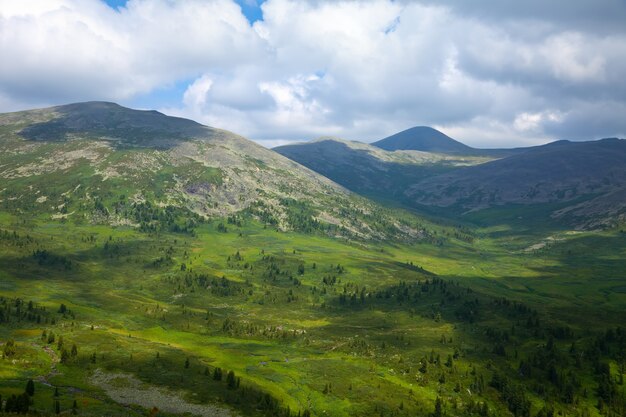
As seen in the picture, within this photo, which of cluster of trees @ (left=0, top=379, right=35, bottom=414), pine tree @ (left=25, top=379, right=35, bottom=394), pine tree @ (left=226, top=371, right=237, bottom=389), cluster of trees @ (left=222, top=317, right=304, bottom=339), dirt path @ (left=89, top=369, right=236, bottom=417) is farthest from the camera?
cluster of trees @ (left=222, top=317, right=304, bottom=339)

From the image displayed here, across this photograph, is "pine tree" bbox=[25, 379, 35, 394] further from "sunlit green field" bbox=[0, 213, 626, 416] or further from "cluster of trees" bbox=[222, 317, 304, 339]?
"cluster of trees" bbox=[222, 317, 304, 339]

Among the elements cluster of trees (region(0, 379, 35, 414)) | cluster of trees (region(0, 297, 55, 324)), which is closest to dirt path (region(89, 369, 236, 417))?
cluster of trees (region(0, 379, 35, 414))

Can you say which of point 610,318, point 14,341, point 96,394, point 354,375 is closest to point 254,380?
point 354,375

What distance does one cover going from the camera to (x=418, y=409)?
4013 inches

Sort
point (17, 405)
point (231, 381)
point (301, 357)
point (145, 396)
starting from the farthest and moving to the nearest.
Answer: point (301, 357) → point (231, 381) → point (145, 396) → point (17, 405)

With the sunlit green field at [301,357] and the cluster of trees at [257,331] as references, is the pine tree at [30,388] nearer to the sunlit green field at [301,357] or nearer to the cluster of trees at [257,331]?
the sunlit green field at [301,357]

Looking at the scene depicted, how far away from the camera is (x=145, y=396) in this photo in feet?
307

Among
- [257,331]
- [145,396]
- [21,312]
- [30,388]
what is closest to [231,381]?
[145,396]

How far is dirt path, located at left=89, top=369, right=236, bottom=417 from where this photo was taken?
290 ft

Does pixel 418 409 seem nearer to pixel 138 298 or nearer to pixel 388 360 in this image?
pixel 388 360

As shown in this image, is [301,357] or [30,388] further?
[301,357]

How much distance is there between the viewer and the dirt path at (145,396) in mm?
88438

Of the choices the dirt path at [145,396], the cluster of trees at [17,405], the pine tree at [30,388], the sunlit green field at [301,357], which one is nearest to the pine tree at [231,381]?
the sunlit green field at [301,357]

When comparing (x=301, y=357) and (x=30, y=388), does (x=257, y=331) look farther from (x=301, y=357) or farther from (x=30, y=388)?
(x=30, y=388)
